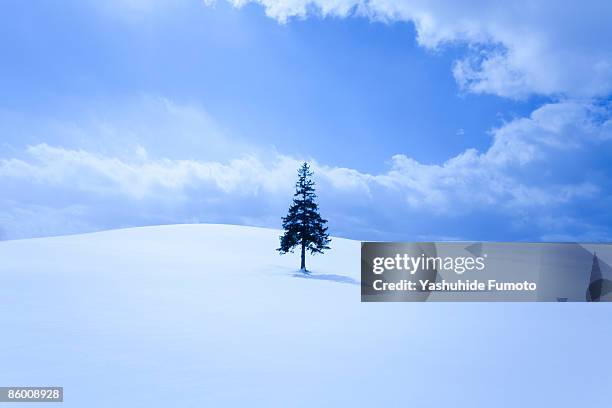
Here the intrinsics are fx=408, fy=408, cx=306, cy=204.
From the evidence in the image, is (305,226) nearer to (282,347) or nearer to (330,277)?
(330,277)

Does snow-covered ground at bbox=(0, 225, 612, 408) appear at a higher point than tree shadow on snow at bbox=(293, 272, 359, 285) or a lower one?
lower

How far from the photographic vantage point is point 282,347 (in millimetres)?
11906

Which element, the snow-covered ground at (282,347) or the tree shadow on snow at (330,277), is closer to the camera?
the snow-covered ground at (282,347)

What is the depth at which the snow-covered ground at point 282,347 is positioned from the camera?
8828 millimetres

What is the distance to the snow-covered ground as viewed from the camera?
8828 mm

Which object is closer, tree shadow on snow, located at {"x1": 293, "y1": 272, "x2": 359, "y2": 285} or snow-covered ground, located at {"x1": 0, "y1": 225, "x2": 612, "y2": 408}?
snow-covered ground, located at {"x1": 0, "y1": 225, "x2": 612, "y2": 408}

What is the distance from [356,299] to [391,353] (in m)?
10.5

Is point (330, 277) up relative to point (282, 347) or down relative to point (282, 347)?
up

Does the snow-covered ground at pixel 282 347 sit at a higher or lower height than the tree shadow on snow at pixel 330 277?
lower

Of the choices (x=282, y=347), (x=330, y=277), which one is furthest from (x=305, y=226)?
(x=282, y=347)

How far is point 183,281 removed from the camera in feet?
84.0

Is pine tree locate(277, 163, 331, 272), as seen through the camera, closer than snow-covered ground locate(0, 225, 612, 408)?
No

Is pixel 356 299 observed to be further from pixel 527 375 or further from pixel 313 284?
pixel 527 375

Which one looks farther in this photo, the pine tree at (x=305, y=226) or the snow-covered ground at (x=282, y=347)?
the pine tree at (x=305, y=226)
